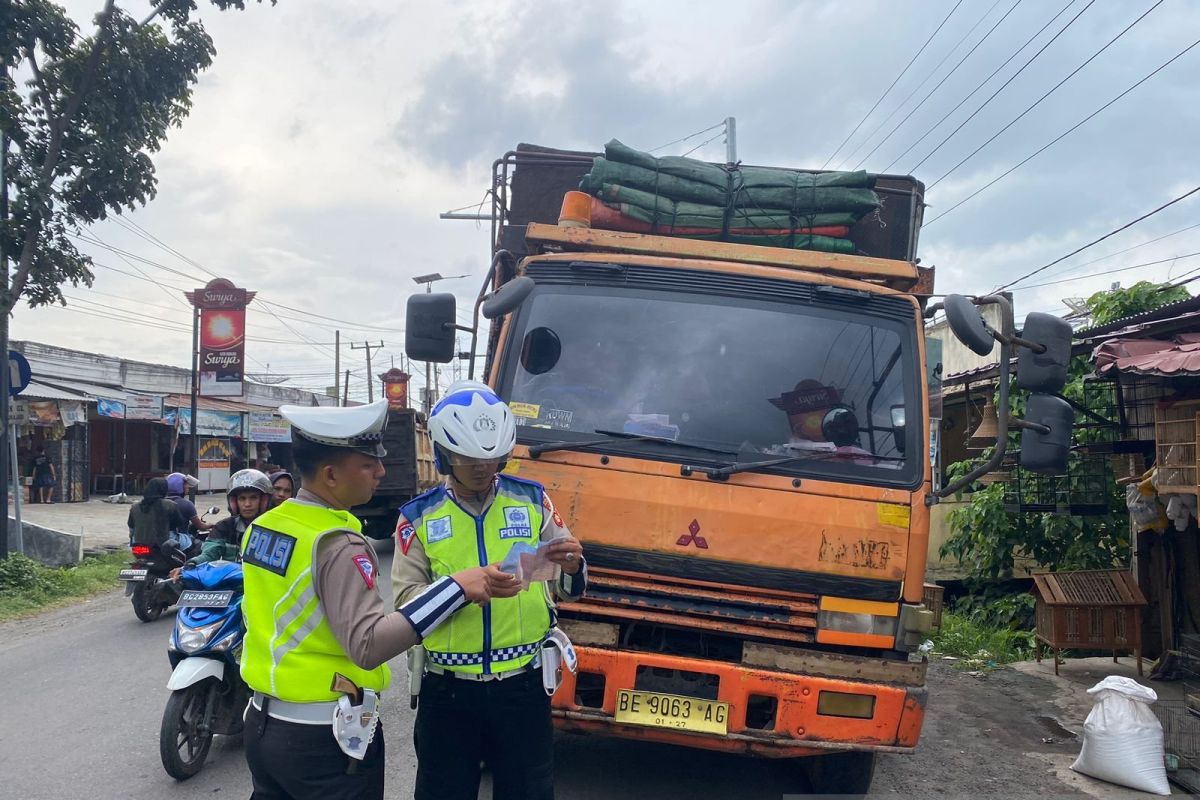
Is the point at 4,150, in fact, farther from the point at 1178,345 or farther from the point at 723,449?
the point at 1178,345

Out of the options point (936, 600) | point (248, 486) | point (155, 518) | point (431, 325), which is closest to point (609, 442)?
point (431, 325)

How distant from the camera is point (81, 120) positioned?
11266mm

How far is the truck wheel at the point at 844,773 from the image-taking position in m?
4.45

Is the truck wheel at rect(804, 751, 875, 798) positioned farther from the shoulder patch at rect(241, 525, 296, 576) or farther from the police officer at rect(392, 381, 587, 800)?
the shoulder patch at rect(241, 525, 296, 576)

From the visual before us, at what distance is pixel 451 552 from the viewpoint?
2.67m

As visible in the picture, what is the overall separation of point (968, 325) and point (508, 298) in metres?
2.06

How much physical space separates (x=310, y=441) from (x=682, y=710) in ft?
7.24

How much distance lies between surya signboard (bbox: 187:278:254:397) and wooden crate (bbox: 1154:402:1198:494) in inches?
595

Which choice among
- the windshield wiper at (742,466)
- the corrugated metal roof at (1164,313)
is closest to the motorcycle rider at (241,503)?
the windshield wiper at (742,466)

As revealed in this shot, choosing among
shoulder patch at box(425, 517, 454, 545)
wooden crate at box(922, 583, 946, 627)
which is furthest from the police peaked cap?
wooden crate at box(922, 583, 946, 627)

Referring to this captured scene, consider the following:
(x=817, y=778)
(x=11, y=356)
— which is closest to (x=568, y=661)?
(x=817, y=778)

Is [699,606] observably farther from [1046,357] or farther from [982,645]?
[982,645]

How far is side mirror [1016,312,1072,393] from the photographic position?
13.7 ft

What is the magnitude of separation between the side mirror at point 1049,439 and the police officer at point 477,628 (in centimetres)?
240
